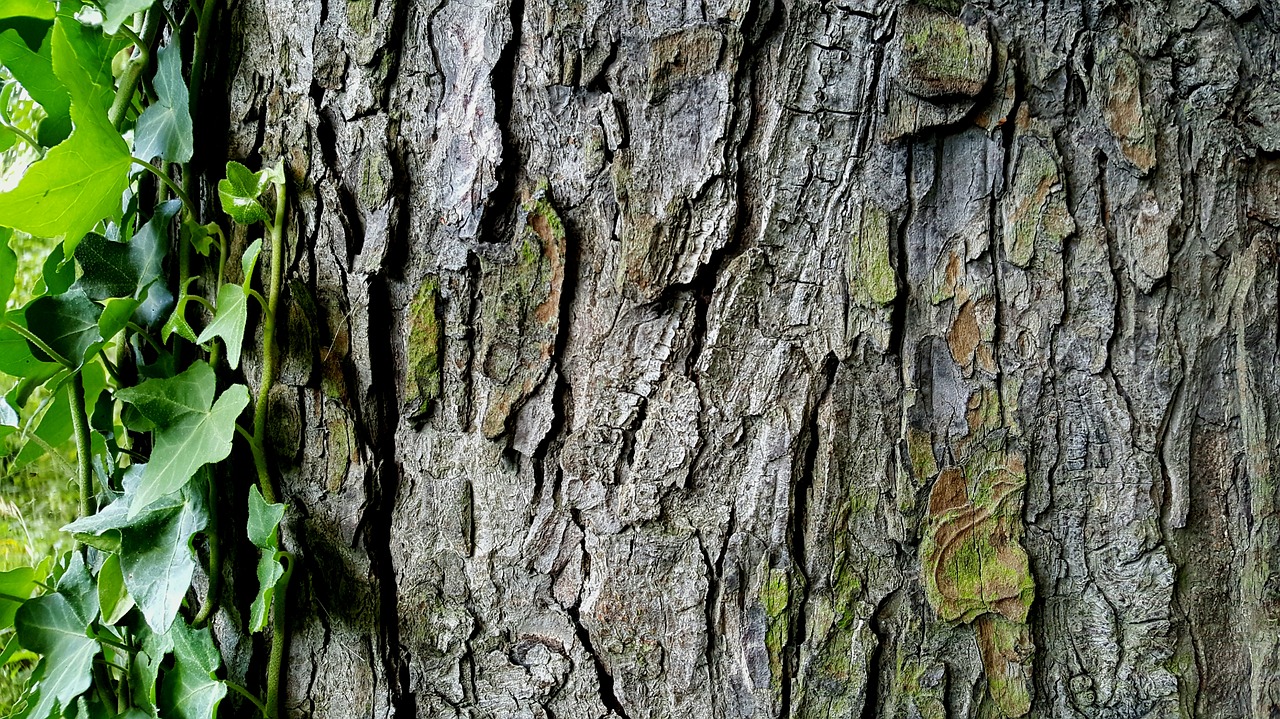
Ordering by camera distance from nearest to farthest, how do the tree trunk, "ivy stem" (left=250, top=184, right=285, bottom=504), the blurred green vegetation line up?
the tree trunk
"ivy stem" (left=250, top=184, right=285, bottom=504)
the blurred green vegetation

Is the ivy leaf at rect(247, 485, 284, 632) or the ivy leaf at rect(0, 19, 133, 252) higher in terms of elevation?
the ivy leaf at rect(0, 19, 133, 252)

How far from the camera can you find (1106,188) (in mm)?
661

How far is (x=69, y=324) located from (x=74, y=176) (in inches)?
6.8

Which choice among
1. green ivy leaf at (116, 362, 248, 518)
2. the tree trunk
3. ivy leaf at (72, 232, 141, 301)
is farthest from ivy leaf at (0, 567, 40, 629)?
the tree trunk

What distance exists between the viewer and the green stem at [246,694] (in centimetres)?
78

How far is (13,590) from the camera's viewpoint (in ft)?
2.78

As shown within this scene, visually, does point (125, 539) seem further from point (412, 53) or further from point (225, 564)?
point (412, 53)

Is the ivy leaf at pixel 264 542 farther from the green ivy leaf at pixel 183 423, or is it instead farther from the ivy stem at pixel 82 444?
the ivy stem at pixel 82 444

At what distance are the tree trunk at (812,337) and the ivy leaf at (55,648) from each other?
1.28 feet

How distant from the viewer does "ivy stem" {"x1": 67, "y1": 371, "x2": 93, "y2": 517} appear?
81 centimetres

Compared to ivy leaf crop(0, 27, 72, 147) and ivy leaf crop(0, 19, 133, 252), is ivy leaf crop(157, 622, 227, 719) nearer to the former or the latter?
ivy leaf crop(0, 19, 133, 252)

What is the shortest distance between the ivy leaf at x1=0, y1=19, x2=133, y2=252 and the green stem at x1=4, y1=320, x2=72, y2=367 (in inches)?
4.0

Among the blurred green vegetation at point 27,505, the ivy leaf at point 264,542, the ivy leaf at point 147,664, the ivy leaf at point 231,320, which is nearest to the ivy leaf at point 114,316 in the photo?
the ivy leaf at point 231,320

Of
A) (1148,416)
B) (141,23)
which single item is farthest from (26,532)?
(1148,416)
